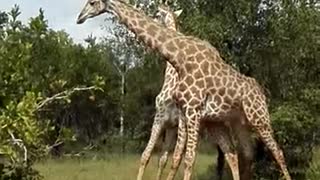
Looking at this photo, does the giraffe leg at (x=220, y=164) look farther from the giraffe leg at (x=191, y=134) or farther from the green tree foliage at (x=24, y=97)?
the green tree foliage at (x=24, y=97)

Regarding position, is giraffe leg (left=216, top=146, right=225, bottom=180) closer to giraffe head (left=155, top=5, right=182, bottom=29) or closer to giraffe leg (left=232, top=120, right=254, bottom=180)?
giraffe leg (left=232, top=120, right=254, bottom=180)

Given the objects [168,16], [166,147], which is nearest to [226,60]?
[168,16]

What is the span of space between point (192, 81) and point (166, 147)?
153cm

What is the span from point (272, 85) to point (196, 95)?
547 cm

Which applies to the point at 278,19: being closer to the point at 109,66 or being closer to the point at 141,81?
the point at 141,81

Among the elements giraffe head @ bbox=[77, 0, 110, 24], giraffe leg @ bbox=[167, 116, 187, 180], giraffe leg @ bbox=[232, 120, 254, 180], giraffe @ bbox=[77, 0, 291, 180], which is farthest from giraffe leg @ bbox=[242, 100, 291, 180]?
giraffe head @ bbox=[77, 0, 110, 24]

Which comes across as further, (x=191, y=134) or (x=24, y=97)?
(x=191, y=134)

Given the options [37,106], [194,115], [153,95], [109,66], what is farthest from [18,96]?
[109,66]

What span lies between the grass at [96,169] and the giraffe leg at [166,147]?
3402 millimetres

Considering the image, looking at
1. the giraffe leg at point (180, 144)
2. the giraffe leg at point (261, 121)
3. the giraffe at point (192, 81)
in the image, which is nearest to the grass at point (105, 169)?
the giraffe leg at point (261, 121)

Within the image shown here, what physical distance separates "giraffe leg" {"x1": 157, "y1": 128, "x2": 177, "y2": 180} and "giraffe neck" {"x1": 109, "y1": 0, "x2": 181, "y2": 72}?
1420 millimetres

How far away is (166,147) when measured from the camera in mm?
11477

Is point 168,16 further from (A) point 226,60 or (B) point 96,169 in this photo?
(B) point 96,169

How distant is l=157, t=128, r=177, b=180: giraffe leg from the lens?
11297 millimetres
